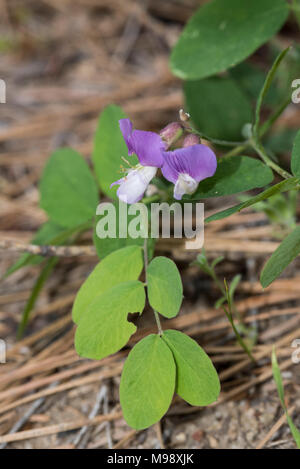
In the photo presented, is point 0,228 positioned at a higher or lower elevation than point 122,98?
lower

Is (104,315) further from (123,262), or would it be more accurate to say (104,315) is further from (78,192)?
(78,192)

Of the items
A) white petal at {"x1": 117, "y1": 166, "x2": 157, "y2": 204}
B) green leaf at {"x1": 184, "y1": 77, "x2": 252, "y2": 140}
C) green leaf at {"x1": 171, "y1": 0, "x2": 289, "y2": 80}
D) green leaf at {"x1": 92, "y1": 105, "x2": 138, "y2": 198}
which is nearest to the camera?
white petal at {"x1": 117, "y1": 166, "x2": 157, "y2": 204}

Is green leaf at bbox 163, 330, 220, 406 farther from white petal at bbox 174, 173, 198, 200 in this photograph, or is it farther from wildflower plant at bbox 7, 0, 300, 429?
white petal at bbox 174, 173, 198, 200

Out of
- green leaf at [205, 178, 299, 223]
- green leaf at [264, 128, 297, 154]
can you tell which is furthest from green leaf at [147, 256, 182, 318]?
green leaf at [264, 128, 297, 154]

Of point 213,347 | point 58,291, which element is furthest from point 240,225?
point 58,291

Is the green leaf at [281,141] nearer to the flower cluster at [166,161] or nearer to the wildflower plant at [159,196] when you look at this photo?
the wildflower plant at [159,196]

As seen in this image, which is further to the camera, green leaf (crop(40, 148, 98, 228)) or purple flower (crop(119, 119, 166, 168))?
green leaf (crop(40, 148, 98, 228))
